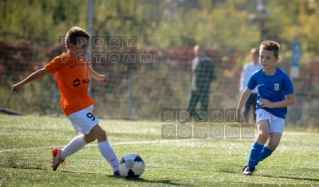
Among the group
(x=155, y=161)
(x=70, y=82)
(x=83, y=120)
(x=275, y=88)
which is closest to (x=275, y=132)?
(x=275, y=88)

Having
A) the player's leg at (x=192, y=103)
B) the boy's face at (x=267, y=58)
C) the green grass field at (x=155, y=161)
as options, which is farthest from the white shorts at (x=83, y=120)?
the player's leg at (x=192, y=103)

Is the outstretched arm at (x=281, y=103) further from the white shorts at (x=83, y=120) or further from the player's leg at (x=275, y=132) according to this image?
the white shorts at (x=83, y=120)

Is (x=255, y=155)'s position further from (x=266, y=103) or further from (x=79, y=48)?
(x=79, y=48)

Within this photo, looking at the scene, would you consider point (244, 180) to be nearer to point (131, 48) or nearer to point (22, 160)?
point (22, 160)

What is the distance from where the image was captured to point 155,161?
6977 millimetres

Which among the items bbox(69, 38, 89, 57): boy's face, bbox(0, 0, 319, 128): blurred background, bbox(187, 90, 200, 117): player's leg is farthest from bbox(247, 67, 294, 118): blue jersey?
bbox(0, 0, 319, 128): blurred background

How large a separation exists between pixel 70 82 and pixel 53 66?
0.23m

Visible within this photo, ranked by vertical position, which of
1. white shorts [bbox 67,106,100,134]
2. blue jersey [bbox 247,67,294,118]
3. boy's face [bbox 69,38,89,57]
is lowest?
white shorts [bbox 67,106,100,134]

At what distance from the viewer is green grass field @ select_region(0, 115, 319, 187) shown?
5.43 meters

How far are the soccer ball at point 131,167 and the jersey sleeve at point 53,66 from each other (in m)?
1.18

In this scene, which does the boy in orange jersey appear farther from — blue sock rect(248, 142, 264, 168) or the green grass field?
blue sock rect(248, 142, 264, 168)

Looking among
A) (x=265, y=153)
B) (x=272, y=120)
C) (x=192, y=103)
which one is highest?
(x=272, y=120)

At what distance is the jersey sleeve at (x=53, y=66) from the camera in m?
5.88

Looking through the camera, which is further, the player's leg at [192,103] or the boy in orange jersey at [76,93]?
the player's leg at [192,103]
